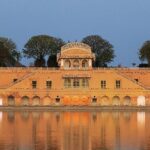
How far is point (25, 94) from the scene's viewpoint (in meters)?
69.9

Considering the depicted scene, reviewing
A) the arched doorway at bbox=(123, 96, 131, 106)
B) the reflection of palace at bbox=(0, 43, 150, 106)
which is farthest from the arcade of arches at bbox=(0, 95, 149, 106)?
the arched doorway at bbox=(123, 96, 131, 106)

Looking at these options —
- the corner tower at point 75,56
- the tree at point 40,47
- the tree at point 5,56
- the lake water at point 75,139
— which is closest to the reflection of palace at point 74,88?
the corner tower at point 75,56

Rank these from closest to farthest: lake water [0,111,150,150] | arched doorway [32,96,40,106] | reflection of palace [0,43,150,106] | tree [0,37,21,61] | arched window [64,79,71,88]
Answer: lake water [0,111,150,150], reflection of palace [0,43,150,106], arched doorway [32,96,40,106], arched window [64,79,71,88], tree [0,37,21,61]

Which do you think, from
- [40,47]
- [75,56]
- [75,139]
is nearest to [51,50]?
[40,47]

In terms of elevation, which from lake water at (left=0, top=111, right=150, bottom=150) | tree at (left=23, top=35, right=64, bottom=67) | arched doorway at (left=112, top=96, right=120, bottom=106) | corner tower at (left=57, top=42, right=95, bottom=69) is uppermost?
tree at (left=23, top=35, right=64, bottom=67)

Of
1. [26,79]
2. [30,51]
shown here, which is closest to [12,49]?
[30,51]

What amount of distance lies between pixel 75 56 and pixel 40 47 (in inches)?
529

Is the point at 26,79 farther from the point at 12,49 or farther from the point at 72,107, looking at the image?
the point at 12,49

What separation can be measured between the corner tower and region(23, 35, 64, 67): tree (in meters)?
11.9

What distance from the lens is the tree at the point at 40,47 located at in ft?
276

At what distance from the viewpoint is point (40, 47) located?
84.3 metres

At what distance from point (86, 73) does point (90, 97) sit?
3.14 metres

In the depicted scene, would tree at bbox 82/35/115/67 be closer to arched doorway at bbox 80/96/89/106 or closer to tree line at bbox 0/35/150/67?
tree line at bbox 0/35/150/67

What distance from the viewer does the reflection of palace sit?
69.9 m
